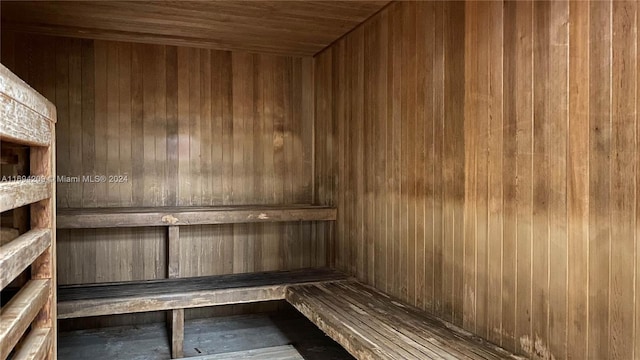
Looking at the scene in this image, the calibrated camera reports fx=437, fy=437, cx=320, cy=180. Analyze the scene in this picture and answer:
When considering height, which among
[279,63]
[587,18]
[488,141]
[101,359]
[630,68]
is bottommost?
[101,359]

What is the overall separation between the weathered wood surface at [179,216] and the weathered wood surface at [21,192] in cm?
125

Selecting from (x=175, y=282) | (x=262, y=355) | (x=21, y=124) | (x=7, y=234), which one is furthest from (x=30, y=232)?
(x=262, y=355)

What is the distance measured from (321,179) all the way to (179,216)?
117 centimetres

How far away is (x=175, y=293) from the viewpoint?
9.01 feet

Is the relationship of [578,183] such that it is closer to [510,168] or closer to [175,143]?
[510,168]

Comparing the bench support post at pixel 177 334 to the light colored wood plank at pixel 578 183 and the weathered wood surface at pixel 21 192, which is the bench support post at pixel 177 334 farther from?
the light colored wood plank at pixel 578 183

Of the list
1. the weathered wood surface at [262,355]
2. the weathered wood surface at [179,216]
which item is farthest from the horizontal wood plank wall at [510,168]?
the weathered wood surface at [262,355]

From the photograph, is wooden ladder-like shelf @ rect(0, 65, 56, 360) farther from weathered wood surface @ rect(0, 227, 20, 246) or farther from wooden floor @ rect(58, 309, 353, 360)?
wooden floor @ rect(58, 309, 353, 360)

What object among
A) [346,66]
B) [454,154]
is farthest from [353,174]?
[454,154]

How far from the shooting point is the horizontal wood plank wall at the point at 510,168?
1354mm

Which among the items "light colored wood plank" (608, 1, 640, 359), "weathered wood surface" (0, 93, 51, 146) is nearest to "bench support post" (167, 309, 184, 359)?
"weathered wood surface" (0, 93, 51, 146)

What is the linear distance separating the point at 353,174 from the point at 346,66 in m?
0.78

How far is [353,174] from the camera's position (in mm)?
3010

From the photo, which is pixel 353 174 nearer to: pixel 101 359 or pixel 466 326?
pixel 466 326
